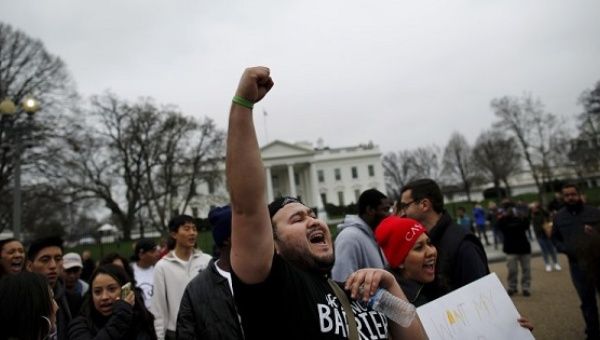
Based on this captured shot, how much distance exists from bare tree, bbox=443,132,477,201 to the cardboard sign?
66527 mm

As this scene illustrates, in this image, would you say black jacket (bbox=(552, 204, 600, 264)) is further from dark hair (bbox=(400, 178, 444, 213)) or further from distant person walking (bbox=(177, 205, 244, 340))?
distant person walking (bbox=(177, 205, 244, 340))

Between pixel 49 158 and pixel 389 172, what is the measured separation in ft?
233

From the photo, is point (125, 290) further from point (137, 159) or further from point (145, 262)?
point (137, 159)

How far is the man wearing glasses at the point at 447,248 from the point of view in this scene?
3074 millimetres

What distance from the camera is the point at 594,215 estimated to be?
19.0ft

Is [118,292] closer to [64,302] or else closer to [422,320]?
[64,302]

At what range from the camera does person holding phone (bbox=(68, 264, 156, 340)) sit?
10.3ft

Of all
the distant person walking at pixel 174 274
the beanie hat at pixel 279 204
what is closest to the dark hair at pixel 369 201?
the distant person walking at pixel 174 274

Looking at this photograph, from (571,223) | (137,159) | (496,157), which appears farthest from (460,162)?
(571,223)

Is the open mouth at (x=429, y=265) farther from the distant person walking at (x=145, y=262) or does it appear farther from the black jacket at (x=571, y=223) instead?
the distant person walking at (x=145, y=262)

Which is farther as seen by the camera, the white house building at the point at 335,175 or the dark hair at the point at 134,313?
the white house building at the point at 335,175

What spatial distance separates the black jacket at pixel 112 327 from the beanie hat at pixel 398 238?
6.49ft

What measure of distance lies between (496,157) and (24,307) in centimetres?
6330

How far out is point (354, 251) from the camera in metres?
4.34
